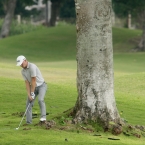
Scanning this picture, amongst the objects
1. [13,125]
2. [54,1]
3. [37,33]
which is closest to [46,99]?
[13,125]

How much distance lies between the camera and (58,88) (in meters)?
21.5

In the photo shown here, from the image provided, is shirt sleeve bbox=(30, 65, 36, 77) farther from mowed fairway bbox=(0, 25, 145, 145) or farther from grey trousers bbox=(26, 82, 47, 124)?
mowed fairway bbox=(0, 25, 145, 145)

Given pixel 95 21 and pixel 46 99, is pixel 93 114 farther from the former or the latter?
pixel 46 99

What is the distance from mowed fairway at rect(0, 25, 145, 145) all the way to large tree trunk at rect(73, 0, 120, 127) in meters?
0.52

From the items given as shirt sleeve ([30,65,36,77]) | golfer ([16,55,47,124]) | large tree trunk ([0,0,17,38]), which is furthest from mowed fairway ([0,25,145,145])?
large tree trunk ([0,0,17,38])

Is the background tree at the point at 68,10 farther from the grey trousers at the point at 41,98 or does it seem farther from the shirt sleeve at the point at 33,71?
the shirt sleeve at the point at 33,71

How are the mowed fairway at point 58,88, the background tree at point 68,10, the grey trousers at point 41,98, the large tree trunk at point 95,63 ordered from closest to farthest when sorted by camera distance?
the mowed fairway at point 58,88 → the large tree trunk at point 95,63 → the grey trousers at point 41,98 → the background tree at point 68,10

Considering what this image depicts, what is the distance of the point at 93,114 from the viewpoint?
40.9 feet

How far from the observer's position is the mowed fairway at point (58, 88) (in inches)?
459

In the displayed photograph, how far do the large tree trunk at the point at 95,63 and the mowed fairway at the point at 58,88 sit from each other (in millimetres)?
517

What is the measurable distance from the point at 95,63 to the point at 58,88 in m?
9.19

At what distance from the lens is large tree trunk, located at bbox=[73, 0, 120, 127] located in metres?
12.4

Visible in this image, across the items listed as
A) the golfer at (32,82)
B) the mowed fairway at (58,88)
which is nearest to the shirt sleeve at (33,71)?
the golfer at (32,82)

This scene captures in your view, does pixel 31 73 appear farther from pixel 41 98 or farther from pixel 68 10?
pixel 68 10
